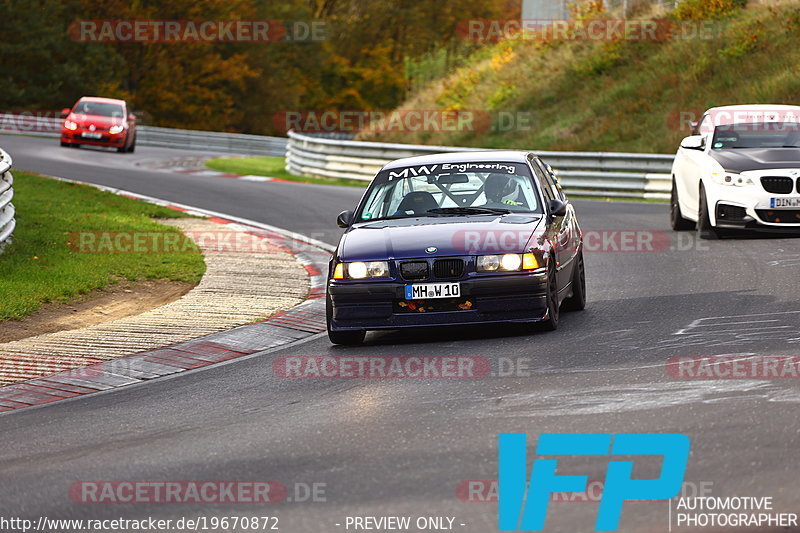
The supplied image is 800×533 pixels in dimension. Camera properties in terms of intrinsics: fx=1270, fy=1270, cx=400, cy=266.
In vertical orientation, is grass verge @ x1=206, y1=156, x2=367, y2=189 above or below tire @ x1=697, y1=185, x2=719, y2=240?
below

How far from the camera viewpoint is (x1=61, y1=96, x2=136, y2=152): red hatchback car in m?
37.7

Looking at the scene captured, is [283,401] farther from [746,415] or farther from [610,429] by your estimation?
[746,415]

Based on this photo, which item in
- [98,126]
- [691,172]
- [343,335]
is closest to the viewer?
[343,335]

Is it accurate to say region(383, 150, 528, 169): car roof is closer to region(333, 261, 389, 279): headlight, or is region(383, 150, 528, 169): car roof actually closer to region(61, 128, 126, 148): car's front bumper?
region(333, 261, 389, 279): headlight

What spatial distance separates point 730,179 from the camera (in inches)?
628

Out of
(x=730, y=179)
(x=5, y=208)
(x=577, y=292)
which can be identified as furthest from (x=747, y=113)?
(x=5, y=208)

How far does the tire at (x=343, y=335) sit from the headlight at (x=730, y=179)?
7.21m

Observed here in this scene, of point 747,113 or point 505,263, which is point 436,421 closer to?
point 505,263

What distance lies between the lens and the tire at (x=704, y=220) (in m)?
16.4

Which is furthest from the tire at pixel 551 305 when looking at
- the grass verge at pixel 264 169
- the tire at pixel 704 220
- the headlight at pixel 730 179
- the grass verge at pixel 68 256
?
the grass verge at pixel 264 169

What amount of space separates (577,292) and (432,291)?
2083mm

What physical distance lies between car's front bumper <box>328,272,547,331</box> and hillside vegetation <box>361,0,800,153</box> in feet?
67.4

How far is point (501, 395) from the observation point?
26.0ft

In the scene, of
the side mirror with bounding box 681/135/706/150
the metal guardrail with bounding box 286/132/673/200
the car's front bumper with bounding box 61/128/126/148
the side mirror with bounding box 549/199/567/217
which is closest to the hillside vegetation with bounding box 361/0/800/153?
the metal guardrail with bounding box 286/132/673/200
